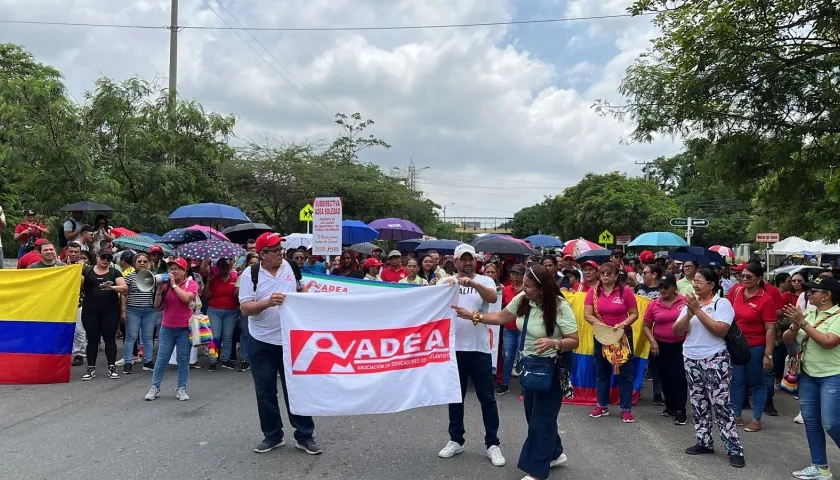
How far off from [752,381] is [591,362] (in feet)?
6.18

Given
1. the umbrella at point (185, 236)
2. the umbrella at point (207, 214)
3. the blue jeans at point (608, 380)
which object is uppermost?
the umbrella at point (207, 214)

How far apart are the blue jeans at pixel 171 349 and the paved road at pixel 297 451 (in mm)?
279

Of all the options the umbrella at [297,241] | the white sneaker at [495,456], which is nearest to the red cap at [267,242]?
the white sneaker at [495,456]

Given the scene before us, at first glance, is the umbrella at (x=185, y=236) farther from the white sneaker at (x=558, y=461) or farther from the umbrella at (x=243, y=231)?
the white sneaker at (x=558, y=461)

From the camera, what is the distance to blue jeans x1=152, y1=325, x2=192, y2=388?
7590 mm

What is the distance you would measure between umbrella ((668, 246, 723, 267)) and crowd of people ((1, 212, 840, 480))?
2.21 metres

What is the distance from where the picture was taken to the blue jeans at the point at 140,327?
9.09 m

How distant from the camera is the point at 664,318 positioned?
7.44m

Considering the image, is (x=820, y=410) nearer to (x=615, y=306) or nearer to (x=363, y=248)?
(x=615, y=306)

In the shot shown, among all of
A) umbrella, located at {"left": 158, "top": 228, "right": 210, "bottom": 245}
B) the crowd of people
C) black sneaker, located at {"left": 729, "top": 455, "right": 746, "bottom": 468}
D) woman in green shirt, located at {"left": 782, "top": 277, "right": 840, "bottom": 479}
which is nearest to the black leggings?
the crowd of people

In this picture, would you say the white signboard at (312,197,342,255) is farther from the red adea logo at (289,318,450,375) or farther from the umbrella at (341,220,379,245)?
the umbrella at (341,220,379,245)

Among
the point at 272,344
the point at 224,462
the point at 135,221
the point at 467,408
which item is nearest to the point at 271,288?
the point at 272,344

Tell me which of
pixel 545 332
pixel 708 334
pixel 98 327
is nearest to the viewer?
pixel 545 332

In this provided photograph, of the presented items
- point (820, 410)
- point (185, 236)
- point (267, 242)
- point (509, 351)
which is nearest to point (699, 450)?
point (820, 410)
